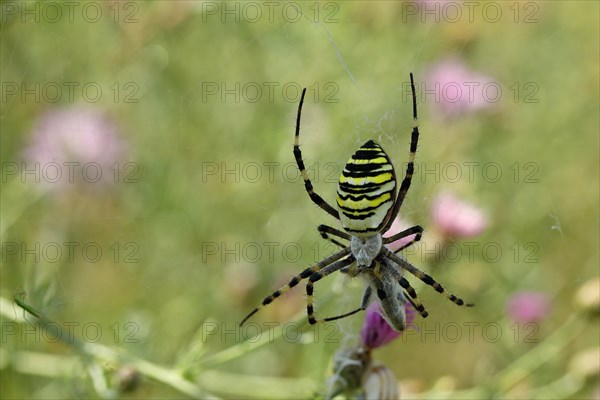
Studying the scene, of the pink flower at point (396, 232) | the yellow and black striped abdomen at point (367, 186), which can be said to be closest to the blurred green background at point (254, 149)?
the pink flower at point (396, 232)

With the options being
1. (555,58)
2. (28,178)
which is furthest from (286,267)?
(555,58)

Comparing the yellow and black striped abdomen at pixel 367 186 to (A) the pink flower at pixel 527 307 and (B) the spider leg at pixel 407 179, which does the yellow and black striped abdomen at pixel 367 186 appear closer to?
(B) the spider leg at pixel 407 179

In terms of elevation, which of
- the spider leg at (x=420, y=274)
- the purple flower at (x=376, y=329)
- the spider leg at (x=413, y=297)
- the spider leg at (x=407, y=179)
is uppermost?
the spider leg at (x=407, y=179)

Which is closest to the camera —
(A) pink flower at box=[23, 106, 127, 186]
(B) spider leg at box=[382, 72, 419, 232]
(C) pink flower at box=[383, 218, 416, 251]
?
(B) spider leg at box=[382, 72, 419, 232]

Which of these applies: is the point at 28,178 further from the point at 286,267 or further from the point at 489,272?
the point at 489,272

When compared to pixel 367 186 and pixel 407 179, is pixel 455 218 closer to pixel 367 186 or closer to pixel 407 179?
pixel 407 179

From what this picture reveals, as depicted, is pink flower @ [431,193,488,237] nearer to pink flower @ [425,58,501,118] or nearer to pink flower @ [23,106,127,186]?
pink flower @ [425,58,501,118]

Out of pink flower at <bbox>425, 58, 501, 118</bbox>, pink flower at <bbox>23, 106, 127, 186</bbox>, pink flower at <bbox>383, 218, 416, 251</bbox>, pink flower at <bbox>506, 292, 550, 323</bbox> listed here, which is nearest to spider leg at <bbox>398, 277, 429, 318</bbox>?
pink flower at <bbox>383, 218, 416, 251</bbox>
